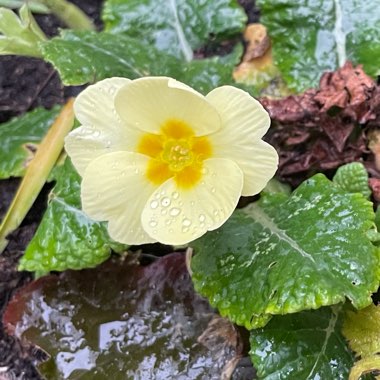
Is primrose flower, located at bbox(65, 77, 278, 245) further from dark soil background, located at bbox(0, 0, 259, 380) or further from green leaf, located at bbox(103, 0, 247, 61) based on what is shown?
green leaf, located at bbox(103, 0, 247, 61)

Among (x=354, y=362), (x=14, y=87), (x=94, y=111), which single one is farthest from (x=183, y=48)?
(x=354, y=362)

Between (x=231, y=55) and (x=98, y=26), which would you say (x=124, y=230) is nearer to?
(x=231, y=55)

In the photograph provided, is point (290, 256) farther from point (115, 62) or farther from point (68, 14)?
point (68, 14)

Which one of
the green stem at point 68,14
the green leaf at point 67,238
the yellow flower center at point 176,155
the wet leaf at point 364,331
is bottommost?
the wet leaf at point 364,331

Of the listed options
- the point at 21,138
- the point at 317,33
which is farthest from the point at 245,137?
the point at 21,138

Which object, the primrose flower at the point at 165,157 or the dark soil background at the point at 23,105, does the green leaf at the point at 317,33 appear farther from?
the primrose flower at the point at 165,157

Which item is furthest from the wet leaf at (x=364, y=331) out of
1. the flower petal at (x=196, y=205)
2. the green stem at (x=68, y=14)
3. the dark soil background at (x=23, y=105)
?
the green stem at (x=68, y=14)

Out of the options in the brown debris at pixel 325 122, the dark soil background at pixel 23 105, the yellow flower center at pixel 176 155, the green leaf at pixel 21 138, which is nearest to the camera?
the yellow flower center at pixel 176 155

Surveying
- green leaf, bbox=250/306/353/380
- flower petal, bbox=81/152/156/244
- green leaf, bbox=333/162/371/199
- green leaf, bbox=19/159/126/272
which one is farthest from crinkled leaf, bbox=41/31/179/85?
green leaf, bbox=250/306/353/380
